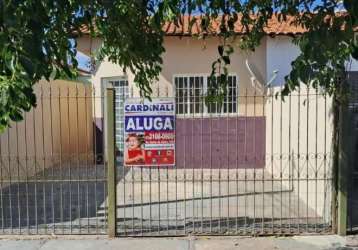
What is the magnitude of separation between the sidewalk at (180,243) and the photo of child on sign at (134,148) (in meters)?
1.40

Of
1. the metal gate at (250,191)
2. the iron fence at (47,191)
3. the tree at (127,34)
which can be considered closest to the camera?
the tree at (127,34)

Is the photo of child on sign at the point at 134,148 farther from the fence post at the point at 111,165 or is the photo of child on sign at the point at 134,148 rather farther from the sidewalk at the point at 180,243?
the sidewalk at the point at 180,243

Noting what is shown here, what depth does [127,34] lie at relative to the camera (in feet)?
13.1

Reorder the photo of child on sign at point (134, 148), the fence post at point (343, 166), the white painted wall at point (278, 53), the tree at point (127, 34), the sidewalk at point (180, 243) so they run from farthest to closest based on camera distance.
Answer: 1. the white painted wall at point (278, 53)
2. the photo of child on sign at point (134, 148)
3. the fence post at point (343, 166)
4. the sidewalk at point (180, 243)
5. the tree at point (127, 34)

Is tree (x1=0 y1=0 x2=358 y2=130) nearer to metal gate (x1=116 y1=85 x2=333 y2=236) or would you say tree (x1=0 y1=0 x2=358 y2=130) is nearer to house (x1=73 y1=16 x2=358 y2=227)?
metal gate (x1=116 y1=85 x2=333 y2=236)

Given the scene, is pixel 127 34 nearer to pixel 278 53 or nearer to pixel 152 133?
pixel 152 133

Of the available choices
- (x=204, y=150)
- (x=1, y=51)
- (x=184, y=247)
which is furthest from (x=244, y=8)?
(x=204, y=150)

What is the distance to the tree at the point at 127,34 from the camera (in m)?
2.25

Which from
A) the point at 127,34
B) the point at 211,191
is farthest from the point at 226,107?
the point at 127,34

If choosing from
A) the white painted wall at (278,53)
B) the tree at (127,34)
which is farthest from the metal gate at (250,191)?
the white painted wall at (278,53)

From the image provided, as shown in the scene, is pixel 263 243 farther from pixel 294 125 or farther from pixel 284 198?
pixel 294 125

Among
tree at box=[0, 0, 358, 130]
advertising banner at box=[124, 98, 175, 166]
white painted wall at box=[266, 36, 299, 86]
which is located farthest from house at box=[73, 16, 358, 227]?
tree at box=[0, 0, 358, 130]

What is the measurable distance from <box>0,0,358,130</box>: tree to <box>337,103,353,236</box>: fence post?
2.38m

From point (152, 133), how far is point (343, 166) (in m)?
2.80
